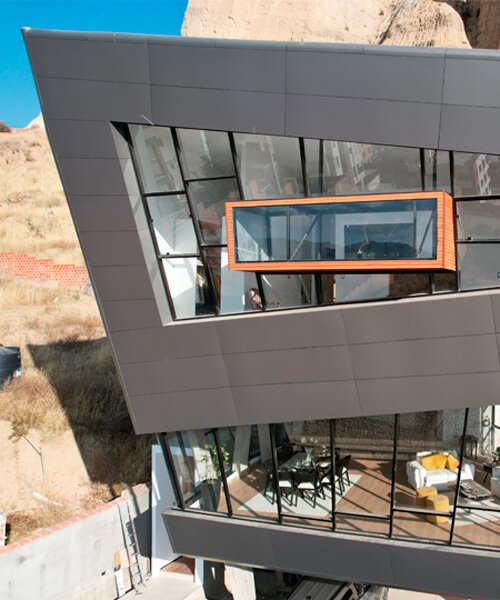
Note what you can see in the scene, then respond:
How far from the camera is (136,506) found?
46.8ft

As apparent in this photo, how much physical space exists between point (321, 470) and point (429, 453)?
224 cm

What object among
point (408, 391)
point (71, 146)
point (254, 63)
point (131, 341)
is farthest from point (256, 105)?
point (408, 391)

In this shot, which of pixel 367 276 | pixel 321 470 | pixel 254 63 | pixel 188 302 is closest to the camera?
pixel 254 63

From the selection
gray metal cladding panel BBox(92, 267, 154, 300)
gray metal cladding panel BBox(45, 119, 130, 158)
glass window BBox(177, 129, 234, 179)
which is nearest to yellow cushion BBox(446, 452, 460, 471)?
gray metal cladding panel BBox(92, 267, 154, 300)

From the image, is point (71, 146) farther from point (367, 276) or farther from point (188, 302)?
point (367, 276)

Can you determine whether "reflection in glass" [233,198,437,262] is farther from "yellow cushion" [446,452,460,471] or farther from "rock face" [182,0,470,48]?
"rock face" [182,0,470,48]

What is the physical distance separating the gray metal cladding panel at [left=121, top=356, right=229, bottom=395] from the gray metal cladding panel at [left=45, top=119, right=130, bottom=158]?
4052 mm

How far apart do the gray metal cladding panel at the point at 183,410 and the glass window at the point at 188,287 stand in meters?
1.65

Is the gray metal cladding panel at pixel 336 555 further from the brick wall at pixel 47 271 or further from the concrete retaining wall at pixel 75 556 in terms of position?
the brick wall at pixel 47 271

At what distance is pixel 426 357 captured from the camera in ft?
28.3

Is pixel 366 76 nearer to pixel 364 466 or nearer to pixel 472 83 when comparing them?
pixel 472 83

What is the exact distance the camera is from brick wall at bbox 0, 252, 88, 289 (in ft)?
99.5

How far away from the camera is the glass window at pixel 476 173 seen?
755 cm

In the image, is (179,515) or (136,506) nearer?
(179,515)
